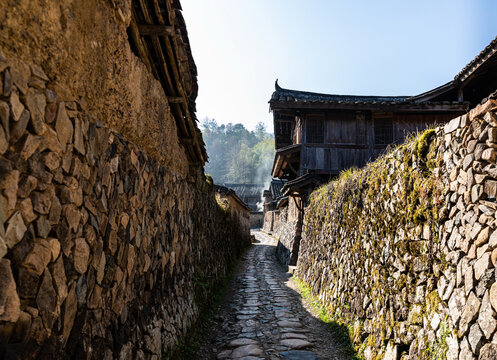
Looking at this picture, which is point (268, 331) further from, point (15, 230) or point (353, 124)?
point (353, 124)

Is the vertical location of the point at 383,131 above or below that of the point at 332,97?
below

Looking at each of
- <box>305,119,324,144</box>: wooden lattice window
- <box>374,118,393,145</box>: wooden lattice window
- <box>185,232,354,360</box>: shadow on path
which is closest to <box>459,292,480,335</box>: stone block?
<box>185,232,354,360</box>: shadow on path

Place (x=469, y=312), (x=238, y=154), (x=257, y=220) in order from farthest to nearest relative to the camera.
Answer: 1. (x=238, y=154)
2. (x=257, y=220)
3. (x=469, y=312)

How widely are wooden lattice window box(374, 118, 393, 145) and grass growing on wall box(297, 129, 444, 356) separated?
284 inches

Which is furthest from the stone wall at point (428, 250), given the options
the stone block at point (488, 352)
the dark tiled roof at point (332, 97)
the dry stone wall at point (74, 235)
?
the dark tiled roof at point (332, 97)

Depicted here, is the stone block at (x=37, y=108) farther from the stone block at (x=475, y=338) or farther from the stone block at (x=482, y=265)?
the stone block at (x=475, y=338)

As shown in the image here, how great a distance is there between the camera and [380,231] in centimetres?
522

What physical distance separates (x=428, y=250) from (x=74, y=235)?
3659mm

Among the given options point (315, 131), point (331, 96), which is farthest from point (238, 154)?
point (315, 131)

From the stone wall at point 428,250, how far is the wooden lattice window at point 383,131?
28.4ft

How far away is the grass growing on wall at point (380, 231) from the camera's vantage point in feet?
13.3

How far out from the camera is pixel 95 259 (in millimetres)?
2666

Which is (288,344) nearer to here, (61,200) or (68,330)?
(68,330)

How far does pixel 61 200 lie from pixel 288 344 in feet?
15.3
